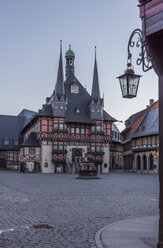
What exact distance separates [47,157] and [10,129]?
86.4 feet

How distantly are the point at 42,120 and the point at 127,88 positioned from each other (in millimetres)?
52436

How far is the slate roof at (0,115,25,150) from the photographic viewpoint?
7938 cm

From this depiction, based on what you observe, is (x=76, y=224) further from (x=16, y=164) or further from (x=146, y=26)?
(x=16, y=164)

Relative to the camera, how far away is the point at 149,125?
60781 millimetres

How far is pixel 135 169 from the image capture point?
6488 centimetres

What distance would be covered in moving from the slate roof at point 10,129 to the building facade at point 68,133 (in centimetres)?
1515

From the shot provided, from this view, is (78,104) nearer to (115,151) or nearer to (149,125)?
(149,125)

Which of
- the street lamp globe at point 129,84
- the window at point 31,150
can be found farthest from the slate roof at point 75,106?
the street lamp globe at point 129,84

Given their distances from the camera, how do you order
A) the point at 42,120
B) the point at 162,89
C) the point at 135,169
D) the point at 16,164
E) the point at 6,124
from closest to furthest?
the point at 162,89
the point at 42,120
the point at 135,169
the point at 16,164
the point at 6,124

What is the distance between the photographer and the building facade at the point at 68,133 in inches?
2360

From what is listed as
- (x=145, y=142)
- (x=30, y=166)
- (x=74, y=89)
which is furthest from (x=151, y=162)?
(x=30, y=166)

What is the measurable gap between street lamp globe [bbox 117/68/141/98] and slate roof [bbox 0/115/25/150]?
7255 cm

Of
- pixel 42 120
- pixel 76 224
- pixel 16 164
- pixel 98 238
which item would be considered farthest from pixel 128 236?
pixel 16 164

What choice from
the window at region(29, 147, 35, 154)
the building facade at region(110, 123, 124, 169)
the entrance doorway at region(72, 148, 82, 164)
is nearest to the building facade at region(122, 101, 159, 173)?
the entrance doorway at region(72, 148, 82, 164)
